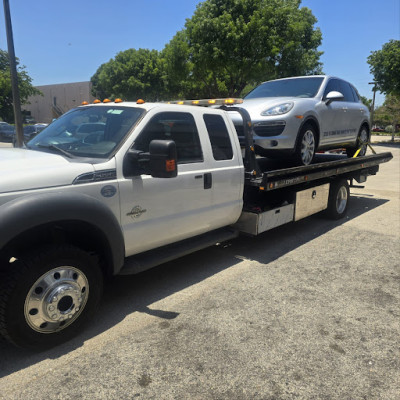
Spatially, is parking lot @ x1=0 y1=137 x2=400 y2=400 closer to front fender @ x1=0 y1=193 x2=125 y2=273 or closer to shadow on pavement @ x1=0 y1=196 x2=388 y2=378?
shadow on pavement @ x1=0 y1=196 x2=388 y2=378

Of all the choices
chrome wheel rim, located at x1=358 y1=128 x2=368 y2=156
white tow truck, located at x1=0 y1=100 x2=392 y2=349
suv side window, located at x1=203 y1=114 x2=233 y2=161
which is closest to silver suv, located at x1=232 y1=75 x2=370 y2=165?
chrome wheel rim, located at x1=358 y1=128 x2=368 y2=156

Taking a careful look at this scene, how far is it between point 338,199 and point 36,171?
5717 millimetres

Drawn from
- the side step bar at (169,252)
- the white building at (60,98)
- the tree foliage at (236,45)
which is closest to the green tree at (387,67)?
the tree foliage at (236,45)

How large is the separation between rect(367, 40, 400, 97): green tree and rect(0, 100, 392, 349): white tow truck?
31.4 meters

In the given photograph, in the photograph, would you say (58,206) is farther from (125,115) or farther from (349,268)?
(349,268)

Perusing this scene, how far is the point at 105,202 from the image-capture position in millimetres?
3092

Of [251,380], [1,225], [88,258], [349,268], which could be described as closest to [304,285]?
[349,268]

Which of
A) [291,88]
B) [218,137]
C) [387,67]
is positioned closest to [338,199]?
[291,88]

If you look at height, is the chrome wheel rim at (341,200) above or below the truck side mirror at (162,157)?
below

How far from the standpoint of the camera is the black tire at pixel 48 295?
8.49 ft

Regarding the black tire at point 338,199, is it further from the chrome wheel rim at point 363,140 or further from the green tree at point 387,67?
the green tree at point 387,67

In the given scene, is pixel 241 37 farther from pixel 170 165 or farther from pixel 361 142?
pixel 170 165

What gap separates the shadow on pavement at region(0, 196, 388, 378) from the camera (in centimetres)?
290

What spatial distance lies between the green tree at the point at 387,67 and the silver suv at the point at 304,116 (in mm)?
27392
